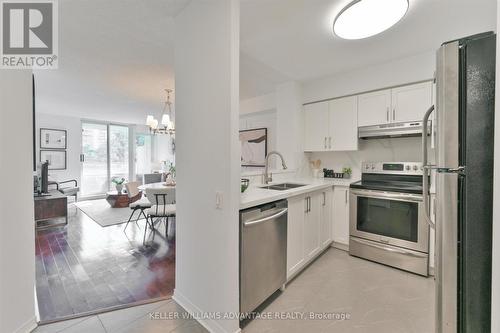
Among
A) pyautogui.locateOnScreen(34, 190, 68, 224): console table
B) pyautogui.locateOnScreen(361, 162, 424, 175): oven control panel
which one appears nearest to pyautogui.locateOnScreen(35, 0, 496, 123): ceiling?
pyautogui.locateOnScreen(361, 162, 424, 175): oven control panel

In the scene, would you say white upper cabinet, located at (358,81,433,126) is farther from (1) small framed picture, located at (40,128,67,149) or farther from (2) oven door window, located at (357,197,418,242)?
(1) small framed picture, located at (40,128,67,149)

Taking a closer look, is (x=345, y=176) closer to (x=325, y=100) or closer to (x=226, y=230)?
(x=325, y=100)

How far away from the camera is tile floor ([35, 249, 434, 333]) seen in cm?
164

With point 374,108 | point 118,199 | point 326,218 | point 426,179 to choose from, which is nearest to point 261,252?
point 426,179

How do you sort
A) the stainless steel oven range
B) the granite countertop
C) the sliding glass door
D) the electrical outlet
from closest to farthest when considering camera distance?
the electrical outlet
the granite countertop
the stainless steel oven range
the sliding glass door

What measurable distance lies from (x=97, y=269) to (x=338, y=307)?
2602 millimetres

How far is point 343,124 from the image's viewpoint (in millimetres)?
3105

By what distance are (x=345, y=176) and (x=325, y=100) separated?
47.6 inches

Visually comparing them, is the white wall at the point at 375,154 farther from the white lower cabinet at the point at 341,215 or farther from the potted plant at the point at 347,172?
the white lower cabinet at the point at 341,215

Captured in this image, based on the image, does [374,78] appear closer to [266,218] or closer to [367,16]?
[367,16]

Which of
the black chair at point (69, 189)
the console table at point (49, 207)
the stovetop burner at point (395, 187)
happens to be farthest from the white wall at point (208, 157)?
the black chair at point (69, 189)

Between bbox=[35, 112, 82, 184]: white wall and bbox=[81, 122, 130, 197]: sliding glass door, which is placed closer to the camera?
bbox=[35, 112, 82, 184]: white wall

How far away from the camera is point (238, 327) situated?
61.0 inches

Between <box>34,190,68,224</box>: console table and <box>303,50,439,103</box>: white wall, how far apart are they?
4879 millimetres
